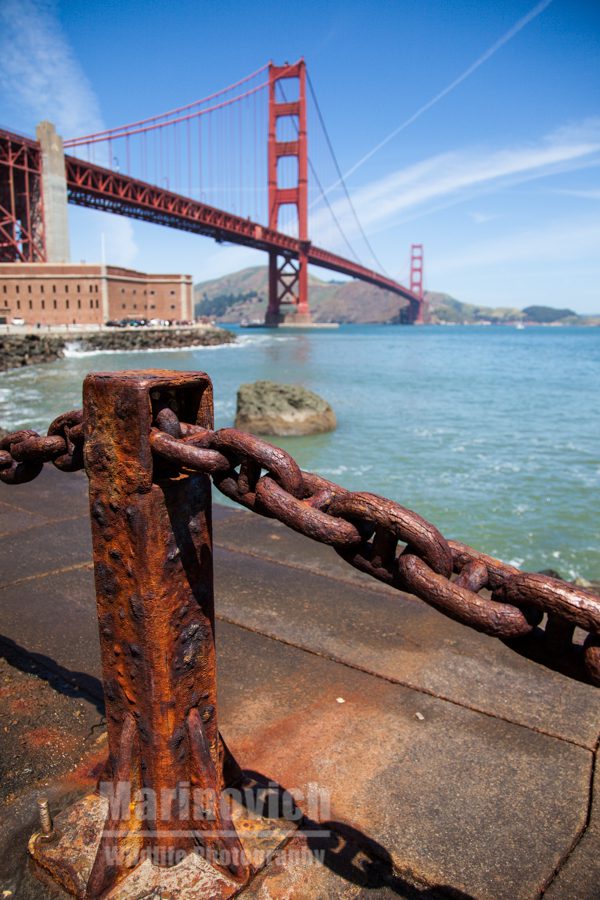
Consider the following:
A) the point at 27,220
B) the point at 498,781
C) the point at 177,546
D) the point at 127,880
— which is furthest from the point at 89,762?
the point at 27,220

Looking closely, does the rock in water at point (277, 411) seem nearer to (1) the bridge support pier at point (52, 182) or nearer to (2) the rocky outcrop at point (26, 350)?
(2) the rocky outcrop at point (26, 350)

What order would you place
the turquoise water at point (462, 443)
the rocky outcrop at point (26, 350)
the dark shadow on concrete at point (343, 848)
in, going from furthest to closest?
the rocky outcrop at point (26, 350)
the turquoise water at point (462, 443)
the dark shadow on concrete at point (343, 848)

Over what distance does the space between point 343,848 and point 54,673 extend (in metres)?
1.04

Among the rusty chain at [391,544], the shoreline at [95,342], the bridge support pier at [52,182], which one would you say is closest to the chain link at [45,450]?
the rusty chain at [391,544]

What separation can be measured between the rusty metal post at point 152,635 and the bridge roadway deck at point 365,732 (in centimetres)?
15

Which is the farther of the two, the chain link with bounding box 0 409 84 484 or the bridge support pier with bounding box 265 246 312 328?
the bridge support pier with bounding box 265 246 312 328

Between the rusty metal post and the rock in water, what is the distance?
9598mm

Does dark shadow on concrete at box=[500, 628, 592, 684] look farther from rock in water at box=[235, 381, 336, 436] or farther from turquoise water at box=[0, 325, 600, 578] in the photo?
rock in water at box=[235, 381, 336, 436]

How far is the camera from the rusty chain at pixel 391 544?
2.62 ft

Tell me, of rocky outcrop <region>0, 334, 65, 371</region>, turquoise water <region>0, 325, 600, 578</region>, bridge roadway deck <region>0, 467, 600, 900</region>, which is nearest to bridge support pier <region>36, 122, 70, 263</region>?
rocky outcrop <region>0, 334, 65, 371</region>

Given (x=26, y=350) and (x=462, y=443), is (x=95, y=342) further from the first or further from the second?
(x=462, y=443)

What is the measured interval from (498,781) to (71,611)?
1537 mm

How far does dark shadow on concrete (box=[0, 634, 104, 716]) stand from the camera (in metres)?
1.87

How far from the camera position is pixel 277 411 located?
1105 cm
